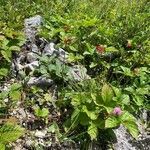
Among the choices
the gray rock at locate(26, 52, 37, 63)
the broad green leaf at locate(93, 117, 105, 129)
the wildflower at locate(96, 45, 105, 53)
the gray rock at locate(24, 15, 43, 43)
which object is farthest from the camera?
the gray rock at locate(24, 15, 43, 43)

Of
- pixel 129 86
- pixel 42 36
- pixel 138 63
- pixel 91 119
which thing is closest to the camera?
pixel 91 119

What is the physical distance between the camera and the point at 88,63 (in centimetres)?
618

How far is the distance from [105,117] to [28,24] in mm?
2597

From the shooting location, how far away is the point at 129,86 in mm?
5586

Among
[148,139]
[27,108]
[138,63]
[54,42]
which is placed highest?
[54,42]

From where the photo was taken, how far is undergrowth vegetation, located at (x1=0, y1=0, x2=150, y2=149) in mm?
4895

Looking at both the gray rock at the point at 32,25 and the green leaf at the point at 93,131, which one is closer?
the green leaf at the point at 93,131

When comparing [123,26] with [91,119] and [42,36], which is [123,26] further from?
[91,119]

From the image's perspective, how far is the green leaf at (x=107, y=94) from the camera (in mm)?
4945

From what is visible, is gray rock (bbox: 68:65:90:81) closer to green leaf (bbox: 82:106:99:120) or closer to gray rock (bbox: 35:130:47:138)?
green leaf (bbox: 82:106:99:120)

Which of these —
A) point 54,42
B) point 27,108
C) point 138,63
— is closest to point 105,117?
point 27,108

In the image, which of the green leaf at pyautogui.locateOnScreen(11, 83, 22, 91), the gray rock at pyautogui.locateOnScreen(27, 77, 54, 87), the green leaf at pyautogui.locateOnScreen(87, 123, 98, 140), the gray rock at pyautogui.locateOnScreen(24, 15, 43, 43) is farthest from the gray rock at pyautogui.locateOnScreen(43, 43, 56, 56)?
the green leaf at pyautogui.locateOnScreen(87, 123, 98, 140)

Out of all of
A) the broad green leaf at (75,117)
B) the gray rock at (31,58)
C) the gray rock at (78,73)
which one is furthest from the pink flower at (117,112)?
the gray rock at (31,58)

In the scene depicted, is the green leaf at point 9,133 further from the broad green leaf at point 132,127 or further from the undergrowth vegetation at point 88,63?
the broad green leaf at point 132,127
